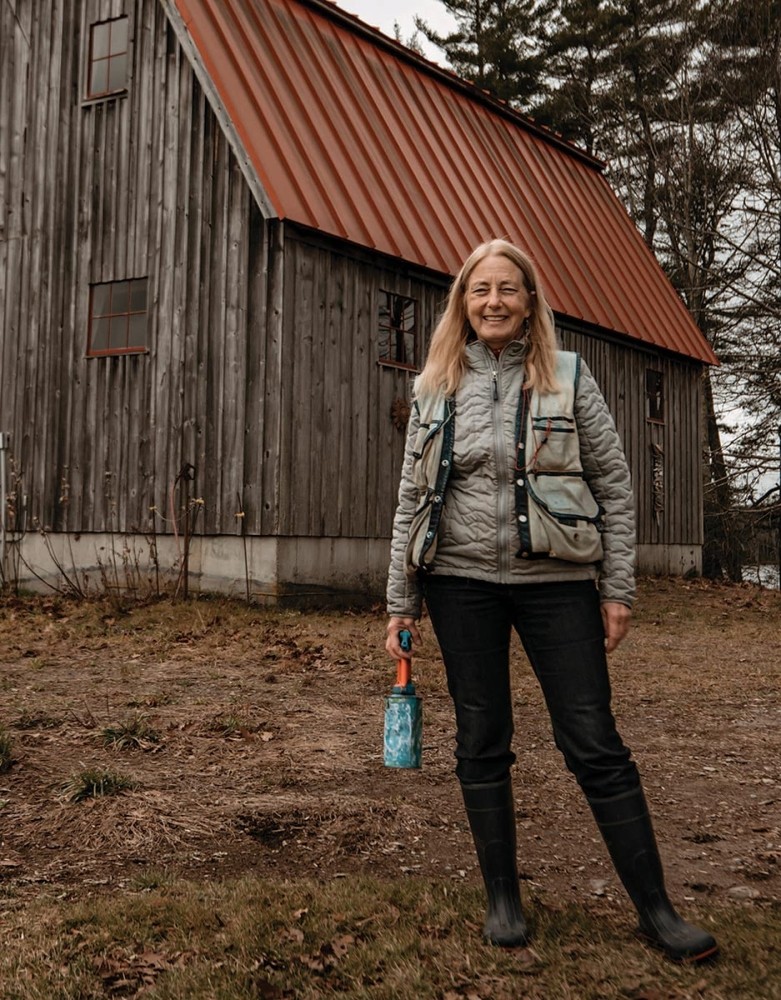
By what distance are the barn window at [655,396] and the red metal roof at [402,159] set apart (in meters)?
0.62

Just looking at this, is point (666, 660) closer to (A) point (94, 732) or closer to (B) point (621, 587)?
(A) point (94, 732)

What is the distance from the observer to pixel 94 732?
630cm

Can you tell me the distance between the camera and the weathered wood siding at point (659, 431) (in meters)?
18.6

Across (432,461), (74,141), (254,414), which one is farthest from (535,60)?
(432,461)

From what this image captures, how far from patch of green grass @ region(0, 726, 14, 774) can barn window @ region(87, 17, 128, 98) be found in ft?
34.2

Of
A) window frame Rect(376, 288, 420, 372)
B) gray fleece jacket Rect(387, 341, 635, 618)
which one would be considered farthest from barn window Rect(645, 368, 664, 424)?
gray fleece jacket Rect(387, 341, 635, 618)

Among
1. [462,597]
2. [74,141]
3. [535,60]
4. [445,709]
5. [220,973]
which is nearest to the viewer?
[220,973]

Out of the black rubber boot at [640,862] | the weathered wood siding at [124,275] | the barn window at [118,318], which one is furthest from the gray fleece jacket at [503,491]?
the barn window at [118,318]

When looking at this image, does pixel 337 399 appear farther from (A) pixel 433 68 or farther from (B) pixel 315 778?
(B) pixel 315 778

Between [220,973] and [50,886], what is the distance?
109 cm

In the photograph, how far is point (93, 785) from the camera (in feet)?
16.8

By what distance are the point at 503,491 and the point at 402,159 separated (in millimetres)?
12201

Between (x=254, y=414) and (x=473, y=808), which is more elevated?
(x=254, y=414)

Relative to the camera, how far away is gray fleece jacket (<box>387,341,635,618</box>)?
11.6 feet
